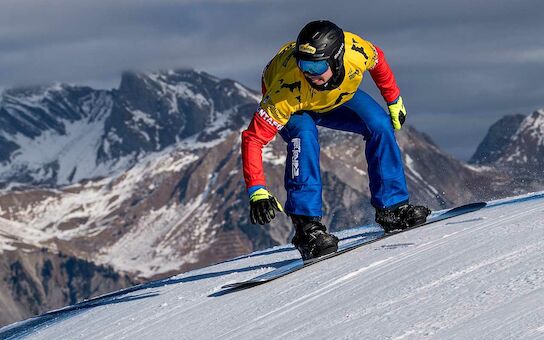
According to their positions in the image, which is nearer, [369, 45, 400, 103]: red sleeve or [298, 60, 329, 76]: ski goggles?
[298, 60, 329, 76]: ski goggles

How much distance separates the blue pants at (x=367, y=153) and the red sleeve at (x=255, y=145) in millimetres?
363

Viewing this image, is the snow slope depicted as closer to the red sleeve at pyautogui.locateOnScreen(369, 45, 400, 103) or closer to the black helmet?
the red sleeve at pyautogui.locateOnScreen(369, 45, 400, 103)

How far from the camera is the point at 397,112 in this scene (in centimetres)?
1262

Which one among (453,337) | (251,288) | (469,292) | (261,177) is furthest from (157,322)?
(453,337)

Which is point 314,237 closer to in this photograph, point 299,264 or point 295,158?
point 299,264

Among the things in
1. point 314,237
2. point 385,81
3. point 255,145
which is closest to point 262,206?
point 255,145

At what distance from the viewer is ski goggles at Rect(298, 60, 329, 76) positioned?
1085cm

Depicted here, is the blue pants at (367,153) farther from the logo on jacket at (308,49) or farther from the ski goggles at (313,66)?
the logo on jacket at (308,49)

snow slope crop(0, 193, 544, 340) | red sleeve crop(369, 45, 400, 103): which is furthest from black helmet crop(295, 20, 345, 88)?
snow slope crop(0, 193, 544, 340)

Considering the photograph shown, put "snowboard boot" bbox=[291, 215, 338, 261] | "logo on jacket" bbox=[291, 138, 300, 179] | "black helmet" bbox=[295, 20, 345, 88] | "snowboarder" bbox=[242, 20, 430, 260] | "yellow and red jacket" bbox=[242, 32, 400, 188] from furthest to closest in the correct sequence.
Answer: "snowboard boot" bbox=[291, 215, 338, 261] < "logo on jacket" bbox=[291, 138, 300, 179] < "yellow and red jacket" bbox=[242, 32, 400, 188] < "snowboarder" bbox=[242, 20, 430, 260] < "black helmet" bbox=[295, 20, 345, 88]

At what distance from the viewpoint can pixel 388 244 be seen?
36.5 feet

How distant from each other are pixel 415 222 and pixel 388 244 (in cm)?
141

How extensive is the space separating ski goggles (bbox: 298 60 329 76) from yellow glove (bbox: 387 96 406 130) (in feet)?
5.99

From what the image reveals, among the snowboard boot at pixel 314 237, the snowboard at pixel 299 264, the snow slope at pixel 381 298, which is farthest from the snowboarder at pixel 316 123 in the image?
the snow slope at pixel 381 298
